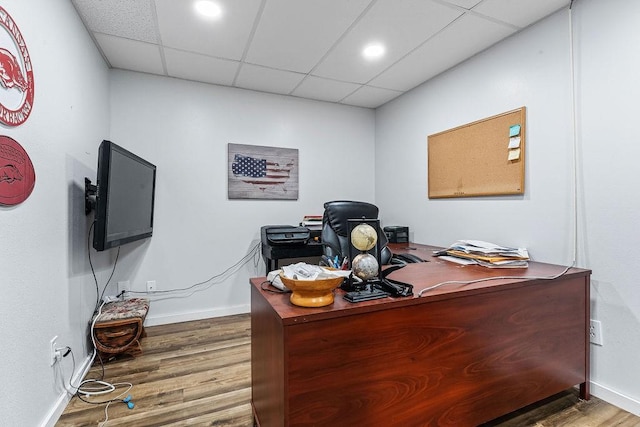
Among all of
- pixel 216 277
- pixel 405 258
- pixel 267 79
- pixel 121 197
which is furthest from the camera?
pixel 216 277

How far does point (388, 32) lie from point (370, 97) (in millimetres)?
1367

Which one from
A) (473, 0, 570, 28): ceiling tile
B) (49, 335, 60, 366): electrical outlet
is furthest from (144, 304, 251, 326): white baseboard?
(473, 0, 570, 28): ceiling tile

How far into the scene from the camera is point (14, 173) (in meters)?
1.32

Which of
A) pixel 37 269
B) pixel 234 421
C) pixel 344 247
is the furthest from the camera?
pixel 344 247

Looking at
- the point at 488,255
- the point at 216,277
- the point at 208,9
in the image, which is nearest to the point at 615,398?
the point at 488,255

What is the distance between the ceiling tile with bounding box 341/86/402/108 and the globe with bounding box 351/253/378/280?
8.46 feet

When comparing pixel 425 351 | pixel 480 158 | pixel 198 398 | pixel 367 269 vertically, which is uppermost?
pixel 480 158

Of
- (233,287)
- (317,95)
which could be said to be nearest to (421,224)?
(317,95)

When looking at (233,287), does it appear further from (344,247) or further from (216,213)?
(344,247)

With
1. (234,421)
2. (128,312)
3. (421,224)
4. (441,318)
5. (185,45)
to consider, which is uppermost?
(185,45)

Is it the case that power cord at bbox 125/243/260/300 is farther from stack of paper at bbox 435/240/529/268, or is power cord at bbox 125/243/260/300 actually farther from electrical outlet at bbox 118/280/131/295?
stack of paper at bbox 435/240/529/268

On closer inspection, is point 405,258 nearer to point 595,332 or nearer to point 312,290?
point 595,332

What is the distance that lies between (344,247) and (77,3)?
241 centimetres

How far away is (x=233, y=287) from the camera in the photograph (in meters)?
3.33
